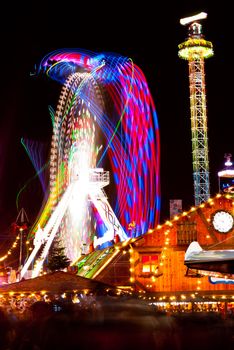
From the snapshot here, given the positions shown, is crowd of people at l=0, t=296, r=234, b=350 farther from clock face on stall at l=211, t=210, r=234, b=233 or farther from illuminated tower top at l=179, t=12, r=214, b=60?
illuminated tower top at l=179, t=12, r=214, b=60

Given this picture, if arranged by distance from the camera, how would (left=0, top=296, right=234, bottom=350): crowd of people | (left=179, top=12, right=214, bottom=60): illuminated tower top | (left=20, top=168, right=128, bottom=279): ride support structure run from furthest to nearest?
(left=179, top=12, right=214, bottom=60): illuminated tower top, (left=20, top=168, right=128, bottom=279): ride support structure, (left=0, top=296, right=234, bottom=350): crowd of people

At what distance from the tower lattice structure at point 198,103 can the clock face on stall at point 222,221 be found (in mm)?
30040

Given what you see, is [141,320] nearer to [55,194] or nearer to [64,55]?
[64,55]

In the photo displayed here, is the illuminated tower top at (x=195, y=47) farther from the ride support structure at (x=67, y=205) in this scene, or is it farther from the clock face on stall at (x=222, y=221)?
the clock face on stall at (x=222, y=221)

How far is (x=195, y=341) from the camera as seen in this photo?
7.26m

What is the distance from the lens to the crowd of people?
7.06 meters

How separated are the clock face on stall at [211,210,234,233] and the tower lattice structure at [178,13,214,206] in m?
30.0

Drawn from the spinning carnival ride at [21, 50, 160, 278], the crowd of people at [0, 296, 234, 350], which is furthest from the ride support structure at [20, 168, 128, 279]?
the crowd of people at [0, 296, 234, 350]

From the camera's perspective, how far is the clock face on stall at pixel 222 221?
26.2m

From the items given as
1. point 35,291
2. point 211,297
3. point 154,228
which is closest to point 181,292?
point 211,297

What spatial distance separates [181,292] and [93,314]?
720 inches

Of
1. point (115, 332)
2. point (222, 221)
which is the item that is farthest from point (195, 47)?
point (115, 332)

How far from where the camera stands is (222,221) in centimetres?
2622

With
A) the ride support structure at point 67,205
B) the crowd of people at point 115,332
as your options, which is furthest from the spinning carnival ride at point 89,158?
the crowd of people at point 115,332
